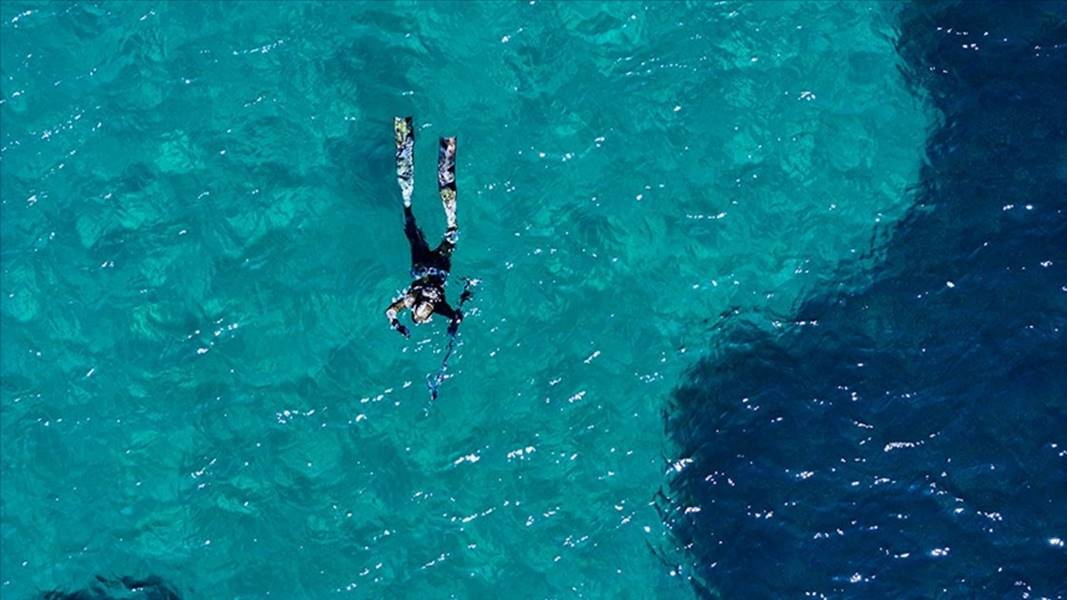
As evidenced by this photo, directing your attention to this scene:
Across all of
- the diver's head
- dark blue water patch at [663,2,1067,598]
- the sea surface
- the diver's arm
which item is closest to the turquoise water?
the sea surface

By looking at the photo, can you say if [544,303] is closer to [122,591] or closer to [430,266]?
[430,266]

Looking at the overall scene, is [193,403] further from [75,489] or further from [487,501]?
[487,501]

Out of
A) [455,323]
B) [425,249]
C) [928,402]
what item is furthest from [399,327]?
[928,402]

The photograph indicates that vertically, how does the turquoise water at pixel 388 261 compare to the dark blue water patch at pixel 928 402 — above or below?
above

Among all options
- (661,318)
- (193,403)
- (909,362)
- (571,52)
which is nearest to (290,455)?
(193,403)

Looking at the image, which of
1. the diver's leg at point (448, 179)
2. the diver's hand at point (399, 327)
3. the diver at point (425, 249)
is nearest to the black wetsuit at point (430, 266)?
the diver at point (425, 249)

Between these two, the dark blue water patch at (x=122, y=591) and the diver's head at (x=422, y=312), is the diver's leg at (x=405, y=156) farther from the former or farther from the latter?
the dark blue water patch at (x=122, y=591)
